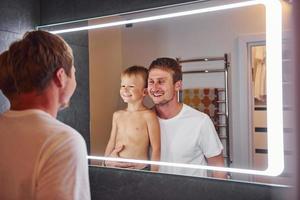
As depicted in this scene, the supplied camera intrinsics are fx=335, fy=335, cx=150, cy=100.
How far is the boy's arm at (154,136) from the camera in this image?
4.18 feet

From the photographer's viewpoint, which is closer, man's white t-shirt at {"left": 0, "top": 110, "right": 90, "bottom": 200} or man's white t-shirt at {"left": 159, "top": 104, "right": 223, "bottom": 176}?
man's white t-shirt at {"left": 0, "top": 110, "right": 90, "bottom": 200}

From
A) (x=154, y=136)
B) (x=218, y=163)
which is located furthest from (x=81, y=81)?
(x=218, y=163)

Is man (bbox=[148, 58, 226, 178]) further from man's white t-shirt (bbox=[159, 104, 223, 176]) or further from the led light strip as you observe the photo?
the led light strip

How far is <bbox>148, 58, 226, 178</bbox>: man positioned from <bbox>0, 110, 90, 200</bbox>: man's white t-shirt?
0.56 metres

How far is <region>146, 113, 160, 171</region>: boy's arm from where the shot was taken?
4.18 feet

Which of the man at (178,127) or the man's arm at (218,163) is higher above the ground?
the man at (178,127)

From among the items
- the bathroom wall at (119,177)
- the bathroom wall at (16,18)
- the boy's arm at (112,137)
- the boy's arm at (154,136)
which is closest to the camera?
the bathroom wall at (119,177)

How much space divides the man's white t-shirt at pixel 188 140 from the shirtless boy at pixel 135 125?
0.14ft

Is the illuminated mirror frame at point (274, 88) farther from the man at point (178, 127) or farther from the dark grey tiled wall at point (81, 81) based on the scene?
the dark grey tiled wall at point (81, 81)

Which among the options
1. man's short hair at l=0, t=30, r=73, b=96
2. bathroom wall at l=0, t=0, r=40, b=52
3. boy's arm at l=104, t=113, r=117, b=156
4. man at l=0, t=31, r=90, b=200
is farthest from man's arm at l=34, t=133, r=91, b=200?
bathroom wall at l=0, t=0, r=40, b=52

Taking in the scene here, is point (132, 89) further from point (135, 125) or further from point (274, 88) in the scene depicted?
point (274, 88)

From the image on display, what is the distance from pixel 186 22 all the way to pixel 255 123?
0.43 meters

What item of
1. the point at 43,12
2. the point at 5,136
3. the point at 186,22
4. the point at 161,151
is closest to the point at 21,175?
the point at 5,136

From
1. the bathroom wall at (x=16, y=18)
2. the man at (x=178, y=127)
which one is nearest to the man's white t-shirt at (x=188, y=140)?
the man at (x=178, y=127)
